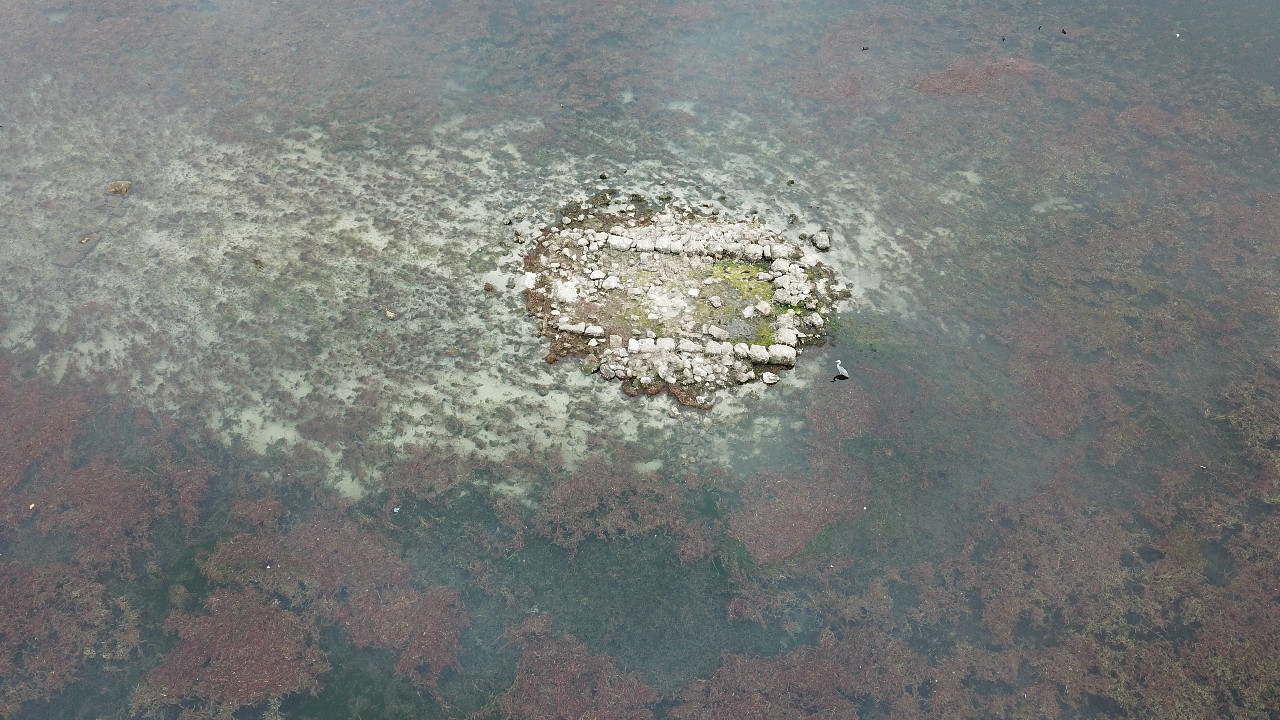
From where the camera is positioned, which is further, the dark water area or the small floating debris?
the small floating debris

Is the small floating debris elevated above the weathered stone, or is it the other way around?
the small floating debris

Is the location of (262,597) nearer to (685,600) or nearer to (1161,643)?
(685,600)

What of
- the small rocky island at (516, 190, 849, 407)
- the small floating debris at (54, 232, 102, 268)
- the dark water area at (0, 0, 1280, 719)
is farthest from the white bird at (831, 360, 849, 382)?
the small floating debris at (54, 232, 102, 268)

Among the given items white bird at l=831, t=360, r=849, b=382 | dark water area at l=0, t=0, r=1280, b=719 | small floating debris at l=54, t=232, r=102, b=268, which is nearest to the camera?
dark water area at l=0, t=0, r=1280, b=719

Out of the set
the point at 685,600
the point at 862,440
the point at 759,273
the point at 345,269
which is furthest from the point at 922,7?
the point at 685,600

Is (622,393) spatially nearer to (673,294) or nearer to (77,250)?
(673,294)

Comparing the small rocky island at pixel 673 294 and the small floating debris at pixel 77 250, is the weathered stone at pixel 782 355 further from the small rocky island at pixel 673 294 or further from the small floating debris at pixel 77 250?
the small floating debris at pixel 77 250

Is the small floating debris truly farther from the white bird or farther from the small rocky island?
the white bird
